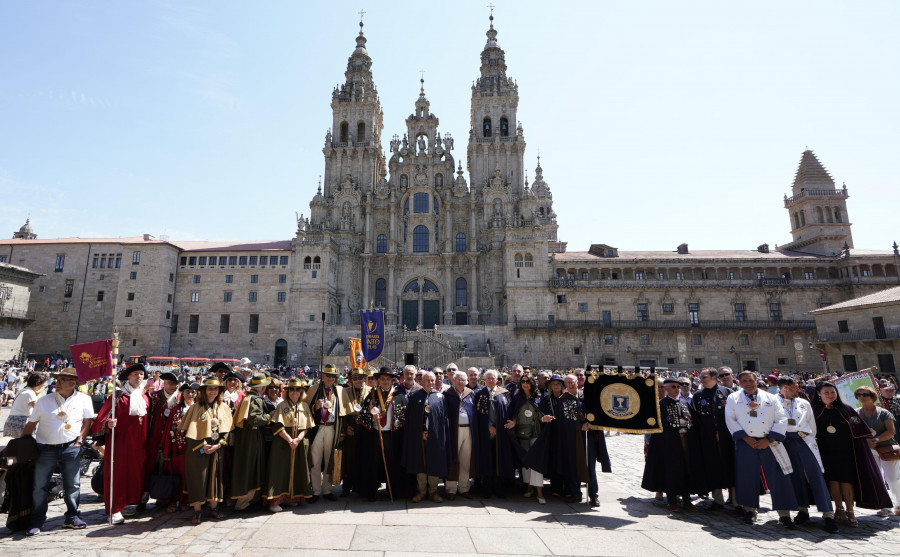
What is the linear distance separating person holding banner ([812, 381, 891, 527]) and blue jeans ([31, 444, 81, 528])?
11.6 m

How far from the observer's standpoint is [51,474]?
660cm

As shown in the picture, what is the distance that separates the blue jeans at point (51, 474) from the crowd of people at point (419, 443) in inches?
0.6

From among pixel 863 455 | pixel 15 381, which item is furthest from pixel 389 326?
pixel 863 455

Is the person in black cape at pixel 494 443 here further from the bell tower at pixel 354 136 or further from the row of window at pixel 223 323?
the bell tower at pixel 354 136

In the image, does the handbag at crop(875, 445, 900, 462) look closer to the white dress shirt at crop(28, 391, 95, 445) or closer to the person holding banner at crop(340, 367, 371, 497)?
the person holding banner at crop(340, 367, 371, 497)

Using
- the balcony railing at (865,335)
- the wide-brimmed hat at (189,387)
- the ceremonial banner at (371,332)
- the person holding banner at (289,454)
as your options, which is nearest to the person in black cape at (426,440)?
the person holding banner at (289,454)

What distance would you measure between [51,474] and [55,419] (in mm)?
801

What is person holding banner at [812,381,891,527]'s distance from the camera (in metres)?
7.28

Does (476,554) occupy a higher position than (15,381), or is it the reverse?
(15,381)

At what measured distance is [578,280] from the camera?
143 feet

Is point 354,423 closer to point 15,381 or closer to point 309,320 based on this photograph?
point 15,381

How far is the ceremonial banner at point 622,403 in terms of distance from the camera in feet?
26.2

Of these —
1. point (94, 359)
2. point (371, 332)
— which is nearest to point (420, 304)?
point (371, 332)

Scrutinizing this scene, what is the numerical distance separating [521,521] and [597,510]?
1551 mm
